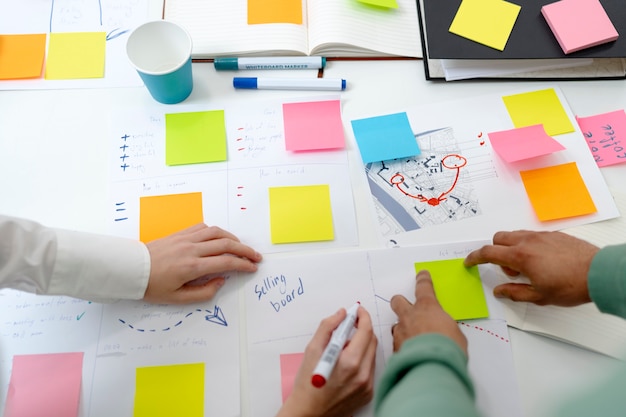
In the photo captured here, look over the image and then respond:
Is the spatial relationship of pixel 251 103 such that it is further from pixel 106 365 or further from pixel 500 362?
pixel 500 362

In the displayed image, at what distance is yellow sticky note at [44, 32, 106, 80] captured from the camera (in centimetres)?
89

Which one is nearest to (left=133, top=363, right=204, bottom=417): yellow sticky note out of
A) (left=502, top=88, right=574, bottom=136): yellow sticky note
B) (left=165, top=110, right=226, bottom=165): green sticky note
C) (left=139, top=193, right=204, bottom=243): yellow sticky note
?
(left=139, top=193, right=204, bottom=243): yellow sticky note

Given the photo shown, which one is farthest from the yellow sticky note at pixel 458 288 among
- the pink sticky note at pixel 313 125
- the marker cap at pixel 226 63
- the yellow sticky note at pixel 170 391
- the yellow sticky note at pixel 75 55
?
the yellow sticky note at pixel 75 55

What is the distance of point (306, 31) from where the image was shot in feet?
3.02

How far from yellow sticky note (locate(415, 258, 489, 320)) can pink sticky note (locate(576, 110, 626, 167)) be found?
332 millimetres

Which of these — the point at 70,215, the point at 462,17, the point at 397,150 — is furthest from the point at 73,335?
the point at 462,17

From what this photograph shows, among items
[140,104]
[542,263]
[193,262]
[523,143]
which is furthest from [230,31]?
[542,263]

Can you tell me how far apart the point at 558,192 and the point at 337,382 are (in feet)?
1.64

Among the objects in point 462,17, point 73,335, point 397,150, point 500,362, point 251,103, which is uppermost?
point 462,17

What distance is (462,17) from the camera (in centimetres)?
92

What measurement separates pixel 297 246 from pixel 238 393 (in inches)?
9.3

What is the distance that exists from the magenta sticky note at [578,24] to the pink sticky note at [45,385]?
3.21 feet

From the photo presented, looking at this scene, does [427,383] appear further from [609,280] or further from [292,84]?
[292,84]

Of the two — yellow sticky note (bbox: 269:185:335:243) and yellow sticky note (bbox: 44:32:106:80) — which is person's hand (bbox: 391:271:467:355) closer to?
yellow sticky note (bbox: 269:185:335:243)
